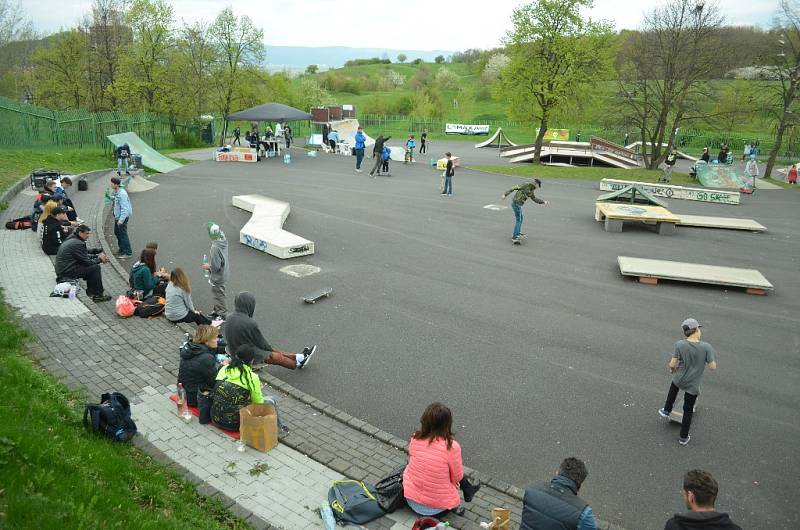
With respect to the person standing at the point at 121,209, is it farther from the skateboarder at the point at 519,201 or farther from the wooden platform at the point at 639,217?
the wooden platform at the point at 639,217

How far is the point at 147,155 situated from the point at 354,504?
91.5 feet

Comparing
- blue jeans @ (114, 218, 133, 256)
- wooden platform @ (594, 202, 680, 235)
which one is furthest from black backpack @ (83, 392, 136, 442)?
wooden platform @ (594, 202, 680, 235)

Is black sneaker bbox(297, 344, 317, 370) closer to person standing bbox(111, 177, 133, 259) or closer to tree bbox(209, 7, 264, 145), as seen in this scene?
person standing bbox(111, 177, 133, 259)

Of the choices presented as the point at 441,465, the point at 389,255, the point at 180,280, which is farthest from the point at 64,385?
the point at 389,255

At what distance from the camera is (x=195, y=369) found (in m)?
6.93

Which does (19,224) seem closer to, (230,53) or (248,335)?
(248,335)

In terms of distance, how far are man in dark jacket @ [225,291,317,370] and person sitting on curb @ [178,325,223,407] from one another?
88 centimetres

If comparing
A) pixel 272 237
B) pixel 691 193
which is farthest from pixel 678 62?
pixel 272 237

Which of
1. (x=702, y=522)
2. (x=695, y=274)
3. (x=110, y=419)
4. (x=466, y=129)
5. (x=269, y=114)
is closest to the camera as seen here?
(x=702, y=522)

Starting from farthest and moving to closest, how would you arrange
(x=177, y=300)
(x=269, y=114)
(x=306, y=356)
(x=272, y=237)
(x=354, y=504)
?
(x=269, y=114), (x=272, y=237), (x=177, y=300), (x=306, y=356), (x=354, y=504)

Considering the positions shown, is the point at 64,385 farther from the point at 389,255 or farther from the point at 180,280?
the point at 389,255

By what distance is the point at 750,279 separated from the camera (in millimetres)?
12781

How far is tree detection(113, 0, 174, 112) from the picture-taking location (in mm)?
38688

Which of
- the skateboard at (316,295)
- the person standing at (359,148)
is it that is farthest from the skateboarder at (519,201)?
the person standing at (359,148)
